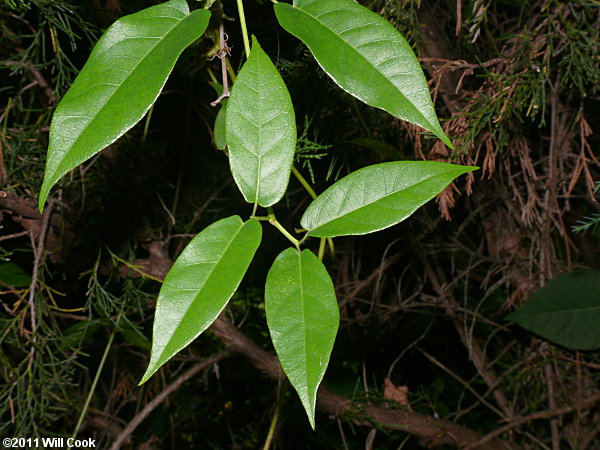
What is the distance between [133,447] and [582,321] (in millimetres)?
1062

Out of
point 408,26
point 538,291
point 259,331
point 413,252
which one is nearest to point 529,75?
point 408,26

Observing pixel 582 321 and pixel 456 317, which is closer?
pixel 582 321

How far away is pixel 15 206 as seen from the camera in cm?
85

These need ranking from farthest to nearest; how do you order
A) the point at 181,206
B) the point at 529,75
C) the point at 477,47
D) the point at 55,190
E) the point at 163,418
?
the point at 163,418 → the point at 181,206 → the point at 477,47 → the point at 55,190 → the point at 529,75

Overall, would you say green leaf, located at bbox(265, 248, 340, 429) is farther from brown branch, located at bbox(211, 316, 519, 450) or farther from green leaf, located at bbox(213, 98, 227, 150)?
brown branch, located at bbox(211, 316, 519, 450)

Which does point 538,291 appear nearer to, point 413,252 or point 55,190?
point 413,252

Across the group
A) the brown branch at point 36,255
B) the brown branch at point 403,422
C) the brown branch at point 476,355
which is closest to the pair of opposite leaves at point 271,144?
the brown branch at point 36,255

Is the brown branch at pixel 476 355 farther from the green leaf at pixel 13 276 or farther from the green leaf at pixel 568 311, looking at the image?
the green leaf at pixel 13 276

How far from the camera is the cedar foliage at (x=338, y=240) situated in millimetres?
855

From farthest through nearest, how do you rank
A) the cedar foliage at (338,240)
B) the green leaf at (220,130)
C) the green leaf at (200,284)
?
1. the cedar foliage at (338,240)
2. the green leaf at (220,130)
3. the green leaf at (200,284)

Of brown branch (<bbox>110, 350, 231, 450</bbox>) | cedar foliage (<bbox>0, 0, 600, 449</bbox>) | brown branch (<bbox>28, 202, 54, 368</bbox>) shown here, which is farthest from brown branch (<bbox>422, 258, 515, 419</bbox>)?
brown branch (<bbox>28, 202, 54, 368</bbox>)

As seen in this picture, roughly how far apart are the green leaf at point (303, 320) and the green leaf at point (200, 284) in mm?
27

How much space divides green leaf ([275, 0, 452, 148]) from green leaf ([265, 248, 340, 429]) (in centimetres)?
11

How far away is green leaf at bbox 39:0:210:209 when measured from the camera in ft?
1.13
